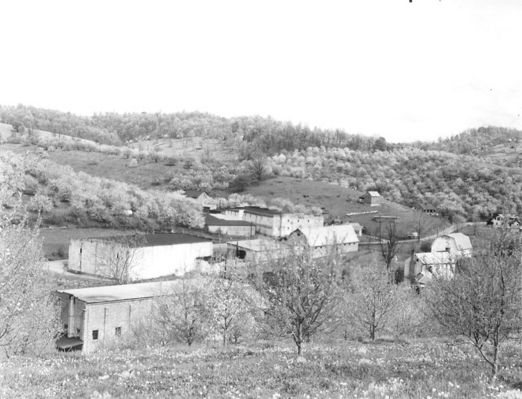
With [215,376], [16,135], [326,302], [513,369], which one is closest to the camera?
[215,376]

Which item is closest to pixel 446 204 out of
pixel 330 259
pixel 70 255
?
pixel 70 255

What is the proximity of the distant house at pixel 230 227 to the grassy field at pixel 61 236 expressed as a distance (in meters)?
17.2

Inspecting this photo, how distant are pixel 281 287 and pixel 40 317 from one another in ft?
56.3

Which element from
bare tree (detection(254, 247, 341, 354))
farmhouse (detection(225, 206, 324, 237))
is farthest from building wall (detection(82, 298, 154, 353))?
farmhouse (detection(225, 206, 324, 237))

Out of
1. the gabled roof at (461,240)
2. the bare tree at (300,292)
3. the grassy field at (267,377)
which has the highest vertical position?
the bare tree at (300,292)

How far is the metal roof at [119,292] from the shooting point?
42344 mm

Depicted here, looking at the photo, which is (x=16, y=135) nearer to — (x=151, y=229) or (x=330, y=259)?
(x=151, y=229)

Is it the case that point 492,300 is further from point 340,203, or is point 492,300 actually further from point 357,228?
point 340,203

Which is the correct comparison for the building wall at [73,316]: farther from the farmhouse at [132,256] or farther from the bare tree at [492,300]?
the bare tree at [492,300]

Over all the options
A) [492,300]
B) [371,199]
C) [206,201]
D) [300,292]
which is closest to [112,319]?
[300,292]

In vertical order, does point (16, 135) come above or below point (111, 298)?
above

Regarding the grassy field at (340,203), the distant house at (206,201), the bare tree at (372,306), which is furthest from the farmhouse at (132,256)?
the grassy field at (340,203)

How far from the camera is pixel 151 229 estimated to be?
90.8m

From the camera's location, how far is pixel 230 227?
3770 inches
